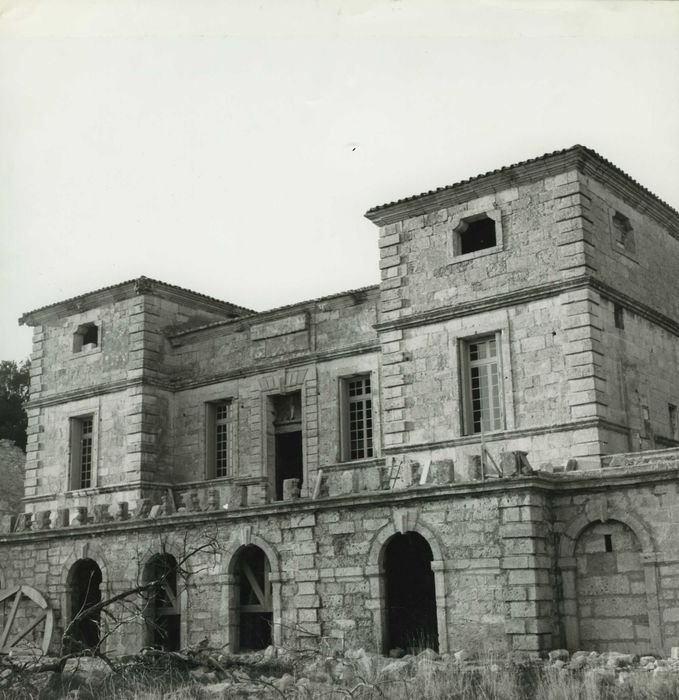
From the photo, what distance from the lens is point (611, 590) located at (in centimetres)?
1820

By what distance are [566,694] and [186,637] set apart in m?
11.0

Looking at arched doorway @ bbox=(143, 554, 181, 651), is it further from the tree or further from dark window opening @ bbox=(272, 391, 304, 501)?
the tree

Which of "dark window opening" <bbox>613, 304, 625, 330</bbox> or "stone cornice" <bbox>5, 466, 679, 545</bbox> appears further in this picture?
"dark window opening" <bbox>613, 304, 625, 330</bbox>

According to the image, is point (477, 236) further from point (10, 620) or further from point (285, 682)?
point (10, 620)

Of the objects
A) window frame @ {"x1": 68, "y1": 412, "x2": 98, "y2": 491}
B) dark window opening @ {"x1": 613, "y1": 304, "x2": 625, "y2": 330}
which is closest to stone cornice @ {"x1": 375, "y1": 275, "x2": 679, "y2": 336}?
dark window opening @ {"x1": 613, "y1": 304, "x2": 625, "y2": 330}

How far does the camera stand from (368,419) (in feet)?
82.9

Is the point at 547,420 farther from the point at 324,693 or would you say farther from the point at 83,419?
the point at 83,419

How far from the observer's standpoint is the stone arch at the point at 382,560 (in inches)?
753

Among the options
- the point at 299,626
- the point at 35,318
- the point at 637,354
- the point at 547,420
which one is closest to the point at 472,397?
the point at 547,420

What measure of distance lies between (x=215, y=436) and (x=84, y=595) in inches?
208

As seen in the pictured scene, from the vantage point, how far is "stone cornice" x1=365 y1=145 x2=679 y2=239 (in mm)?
21672

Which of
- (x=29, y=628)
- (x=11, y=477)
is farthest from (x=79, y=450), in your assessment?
(x=11, y=477)

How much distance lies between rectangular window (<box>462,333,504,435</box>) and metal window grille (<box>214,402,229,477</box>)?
8.03 m

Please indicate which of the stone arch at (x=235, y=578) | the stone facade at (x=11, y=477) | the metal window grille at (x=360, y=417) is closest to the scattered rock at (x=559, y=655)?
the stone arch at (x=235, y=578)
